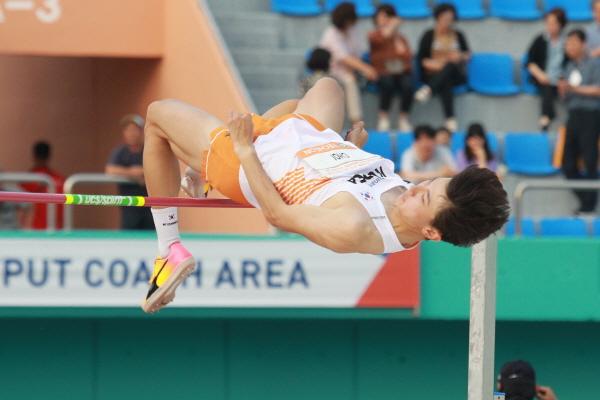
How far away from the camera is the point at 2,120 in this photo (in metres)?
14.4

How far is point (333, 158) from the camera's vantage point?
20.3ft

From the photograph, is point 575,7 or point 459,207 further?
point 575,7

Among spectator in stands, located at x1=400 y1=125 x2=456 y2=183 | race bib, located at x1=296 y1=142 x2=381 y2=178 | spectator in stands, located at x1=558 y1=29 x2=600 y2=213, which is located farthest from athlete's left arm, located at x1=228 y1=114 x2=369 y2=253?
spectator in stands, located at x1=558 y1=29 x2=600 y2=213

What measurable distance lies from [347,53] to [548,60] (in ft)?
5.98

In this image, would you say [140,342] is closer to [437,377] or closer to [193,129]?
[437,377]

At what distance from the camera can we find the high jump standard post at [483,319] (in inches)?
262

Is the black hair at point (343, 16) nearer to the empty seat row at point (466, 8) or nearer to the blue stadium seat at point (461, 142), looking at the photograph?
the empty seat row at point (466, 8)

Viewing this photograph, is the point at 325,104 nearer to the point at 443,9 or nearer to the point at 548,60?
the point at 443,9

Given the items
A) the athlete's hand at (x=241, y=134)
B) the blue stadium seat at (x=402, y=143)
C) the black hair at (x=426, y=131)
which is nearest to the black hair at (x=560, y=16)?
the blue stadium seat at (x=402, y=143)

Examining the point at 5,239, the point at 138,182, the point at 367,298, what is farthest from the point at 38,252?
the point at 367,298

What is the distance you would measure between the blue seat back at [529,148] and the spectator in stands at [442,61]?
50 cm

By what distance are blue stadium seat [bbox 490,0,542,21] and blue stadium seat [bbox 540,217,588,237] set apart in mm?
2664

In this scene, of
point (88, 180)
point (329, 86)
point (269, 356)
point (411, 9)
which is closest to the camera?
point (329, 86)

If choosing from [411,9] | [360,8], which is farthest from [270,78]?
[411,9]
